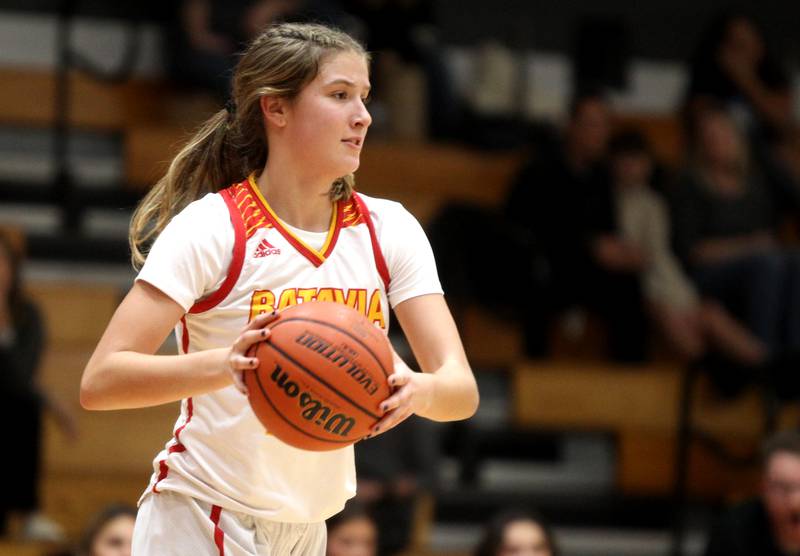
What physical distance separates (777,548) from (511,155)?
12.6ft

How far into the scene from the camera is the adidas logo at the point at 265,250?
2.79m

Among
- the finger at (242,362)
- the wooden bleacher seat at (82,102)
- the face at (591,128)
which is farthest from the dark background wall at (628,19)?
the finger at (242,362)

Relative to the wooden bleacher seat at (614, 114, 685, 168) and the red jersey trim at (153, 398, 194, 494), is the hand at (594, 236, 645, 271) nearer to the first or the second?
the wooden bleacher seat at (614, 114, 685, 168)

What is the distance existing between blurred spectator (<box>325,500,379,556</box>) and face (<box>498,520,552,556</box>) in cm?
54

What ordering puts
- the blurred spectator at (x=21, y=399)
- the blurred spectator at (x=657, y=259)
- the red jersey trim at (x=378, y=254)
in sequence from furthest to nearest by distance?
the blurred spectator at (x=657, y=259)
the blurred spectator at (x=21, y=399)
the red jersey trim at (x=378, y=254)

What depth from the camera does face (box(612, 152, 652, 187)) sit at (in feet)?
26.0

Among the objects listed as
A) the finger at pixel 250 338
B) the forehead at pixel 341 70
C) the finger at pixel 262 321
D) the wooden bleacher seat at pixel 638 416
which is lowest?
the wooden bleacher seat at pixel 638 416

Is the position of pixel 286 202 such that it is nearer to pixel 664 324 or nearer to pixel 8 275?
pixel 8 275

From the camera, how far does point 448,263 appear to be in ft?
24.2

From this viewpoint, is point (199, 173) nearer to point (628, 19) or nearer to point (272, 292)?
point (272, 292)

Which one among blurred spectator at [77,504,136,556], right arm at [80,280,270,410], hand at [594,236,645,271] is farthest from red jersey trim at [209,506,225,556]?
hand at [594,236,645,271]

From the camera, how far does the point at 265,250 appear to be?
2.80m

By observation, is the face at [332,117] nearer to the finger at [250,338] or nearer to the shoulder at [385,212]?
the shoulder at [385,212]

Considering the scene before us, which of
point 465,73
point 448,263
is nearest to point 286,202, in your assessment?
point 448,263
